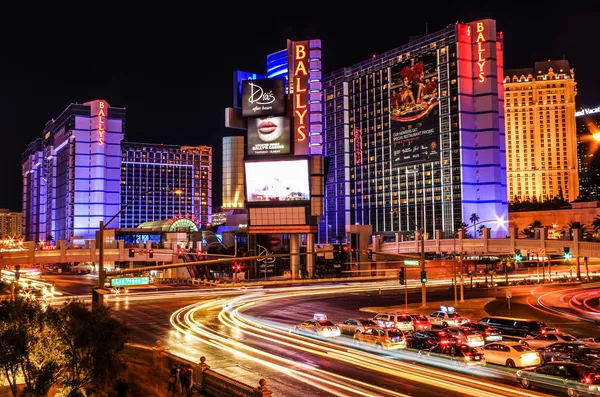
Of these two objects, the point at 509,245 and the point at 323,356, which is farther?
the point at 509,245

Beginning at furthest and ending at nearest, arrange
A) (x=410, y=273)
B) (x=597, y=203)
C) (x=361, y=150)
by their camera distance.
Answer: (x=361, y=150), (x=597, y=203), (x=410, y=273)

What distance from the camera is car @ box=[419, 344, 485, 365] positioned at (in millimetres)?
29422

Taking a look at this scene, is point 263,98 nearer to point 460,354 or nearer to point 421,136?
point 421,136

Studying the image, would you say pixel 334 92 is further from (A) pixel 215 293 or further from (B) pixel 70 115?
(A) pixel 215 293

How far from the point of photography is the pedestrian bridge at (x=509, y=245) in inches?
2505

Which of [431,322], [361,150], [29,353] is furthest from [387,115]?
[29,353]

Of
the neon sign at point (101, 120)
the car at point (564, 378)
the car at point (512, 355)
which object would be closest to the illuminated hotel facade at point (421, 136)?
the neon sign at point (101, 120)

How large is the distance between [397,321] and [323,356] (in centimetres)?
1276

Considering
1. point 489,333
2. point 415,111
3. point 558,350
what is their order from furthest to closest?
point 415,111 → point 489,333 → point 558,350

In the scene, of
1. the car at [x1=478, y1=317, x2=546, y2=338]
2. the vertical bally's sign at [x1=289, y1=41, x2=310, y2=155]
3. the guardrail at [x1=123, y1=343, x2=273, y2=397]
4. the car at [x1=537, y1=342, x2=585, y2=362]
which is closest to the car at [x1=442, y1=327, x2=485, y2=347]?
the car at [x1=478, y1=317, x2=546, y2=338]

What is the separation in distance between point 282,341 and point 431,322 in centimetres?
1551

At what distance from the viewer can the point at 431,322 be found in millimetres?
47312

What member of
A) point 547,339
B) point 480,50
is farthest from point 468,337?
point 480,50

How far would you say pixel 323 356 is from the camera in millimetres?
32188
